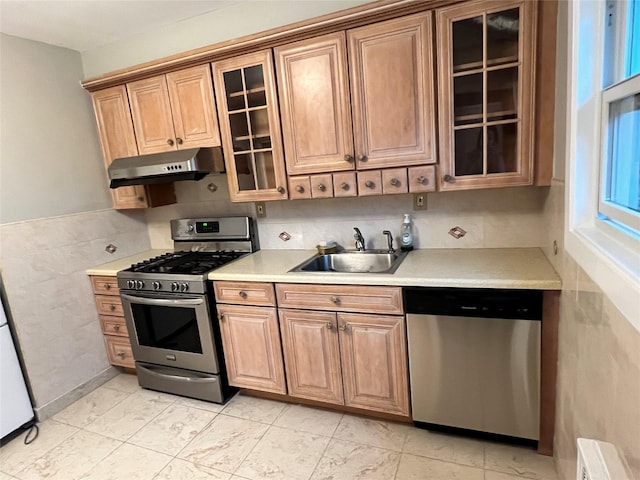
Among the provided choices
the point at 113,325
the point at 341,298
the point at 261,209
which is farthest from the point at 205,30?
the point at 113,325

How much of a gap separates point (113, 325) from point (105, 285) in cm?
32

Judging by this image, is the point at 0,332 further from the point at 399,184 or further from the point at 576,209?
the point at 576,209

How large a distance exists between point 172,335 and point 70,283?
0.86 metres

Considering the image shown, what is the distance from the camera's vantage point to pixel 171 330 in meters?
2.37

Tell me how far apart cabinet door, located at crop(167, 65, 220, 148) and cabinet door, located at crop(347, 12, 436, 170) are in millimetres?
924

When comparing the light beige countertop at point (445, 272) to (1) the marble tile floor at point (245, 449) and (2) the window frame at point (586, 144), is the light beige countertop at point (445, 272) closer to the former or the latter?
(2) the window frame at point (586, 144)

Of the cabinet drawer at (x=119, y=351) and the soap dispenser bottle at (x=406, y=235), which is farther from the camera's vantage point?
the cabinet drawer at (x=119, y=351)

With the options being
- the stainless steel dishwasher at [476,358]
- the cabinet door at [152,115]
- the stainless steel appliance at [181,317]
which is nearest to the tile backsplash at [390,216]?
the stainless steel appliance at [181,317]

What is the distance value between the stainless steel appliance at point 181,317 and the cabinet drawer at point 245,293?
88 mm

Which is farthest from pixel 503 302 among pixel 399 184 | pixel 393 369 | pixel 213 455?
pixel 213 455

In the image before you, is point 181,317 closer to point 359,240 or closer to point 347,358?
point 347,358

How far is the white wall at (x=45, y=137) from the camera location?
2.25m

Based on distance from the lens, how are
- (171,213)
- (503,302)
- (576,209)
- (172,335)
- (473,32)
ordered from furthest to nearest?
(171,213), (172,335), (473,32), (503,302), (576,209)

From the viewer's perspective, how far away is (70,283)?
2.53 metres
